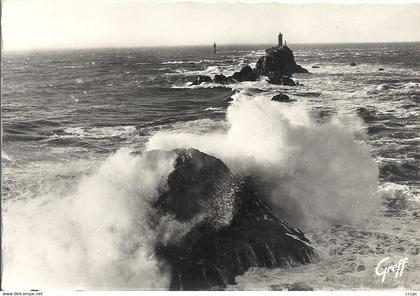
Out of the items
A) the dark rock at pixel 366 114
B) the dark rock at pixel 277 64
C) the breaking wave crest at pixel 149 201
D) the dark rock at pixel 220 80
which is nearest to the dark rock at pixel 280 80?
the dark rock at pixel 277 64

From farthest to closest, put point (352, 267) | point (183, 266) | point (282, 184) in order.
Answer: point (282, 184)
point (352, 267)
point (183, 266)

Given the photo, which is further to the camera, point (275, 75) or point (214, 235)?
point (275, 75)

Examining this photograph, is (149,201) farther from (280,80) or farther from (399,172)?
(280,80)

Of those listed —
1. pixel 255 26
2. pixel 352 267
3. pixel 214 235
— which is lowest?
pixel 352 267

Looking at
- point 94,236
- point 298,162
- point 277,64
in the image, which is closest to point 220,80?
point 277,64

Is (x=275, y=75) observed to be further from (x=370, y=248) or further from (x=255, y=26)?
(x=370, y=248)

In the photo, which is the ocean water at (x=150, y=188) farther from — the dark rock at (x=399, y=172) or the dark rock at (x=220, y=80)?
the dark rock at (x=220, y=80)

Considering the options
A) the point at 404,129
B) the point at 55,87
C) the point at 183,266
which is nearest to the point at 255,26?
the point at 404,129
